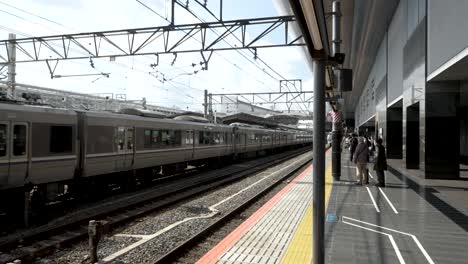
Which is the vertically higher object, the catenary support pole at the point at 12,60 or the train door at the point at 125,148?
the catenary support pole at the point at 12,60

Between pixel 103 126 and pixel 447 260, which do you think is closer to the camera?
pixel 447 260

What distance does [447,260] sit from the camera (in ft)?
19.2

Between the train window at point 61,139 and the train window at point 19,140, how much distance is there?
902mm

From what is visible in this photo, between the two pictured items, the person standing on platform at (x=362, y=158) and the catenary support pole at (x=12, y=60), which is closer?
the person standing on platform at (x=362, y=158)

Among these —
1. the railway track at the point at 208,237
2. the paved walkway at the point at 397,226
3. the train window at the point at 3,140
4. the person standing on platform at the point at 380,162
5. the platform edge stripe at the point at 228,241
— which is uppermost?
the train window at the point at 3,140

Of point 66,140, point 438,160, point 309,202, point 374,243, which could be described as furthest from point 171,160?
point 374,243

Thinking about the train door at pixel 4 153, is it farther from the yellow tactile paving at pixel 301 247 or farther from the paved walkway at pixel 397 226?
the paved walkway at pixel 397 226

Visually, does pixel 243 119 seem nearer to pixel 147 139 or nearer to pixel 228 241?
pixel 147 139

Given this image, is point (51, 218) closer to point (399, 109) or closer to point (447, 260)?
Result: point (447, 260)

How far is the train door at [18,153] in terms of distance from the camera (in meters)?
9.59

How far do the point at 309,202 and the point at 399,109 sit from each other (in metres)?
15.2

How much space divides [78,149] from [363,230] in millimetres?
7811

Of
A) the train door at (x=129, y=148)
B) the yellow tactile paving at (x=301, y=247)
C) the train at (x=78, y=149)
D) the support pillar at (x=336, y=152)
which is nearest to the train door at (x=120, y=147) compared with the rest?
the train at (x=78, y=149)

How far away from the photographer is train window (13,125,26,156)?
31.8ft
